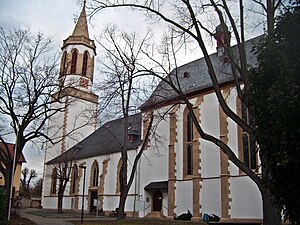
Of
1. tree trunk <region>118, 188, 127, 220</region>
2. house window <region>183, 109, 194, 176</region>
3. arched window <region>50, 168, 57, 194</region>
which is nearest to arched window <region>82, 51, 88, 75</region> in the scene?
arched window <region>50, 168, 57, 194</region>

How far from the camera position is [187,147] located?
2877cm

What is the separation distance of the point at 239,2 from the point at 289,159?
909cm

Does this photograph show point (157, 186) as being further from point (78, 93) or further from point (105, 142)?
point (78, 93)

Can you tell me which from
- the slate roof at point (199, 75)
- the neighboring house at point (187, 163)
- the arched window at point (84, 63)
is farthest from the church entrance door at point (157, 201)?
the arched window at point (84, 63)

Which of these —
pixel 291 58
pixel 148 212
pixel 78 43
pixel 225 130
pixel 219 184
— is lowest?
pixel 148 212

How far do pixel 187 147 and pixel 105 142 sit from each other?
13.7 m

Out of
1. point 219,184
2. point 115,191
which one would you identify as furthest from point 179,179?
point 115,191

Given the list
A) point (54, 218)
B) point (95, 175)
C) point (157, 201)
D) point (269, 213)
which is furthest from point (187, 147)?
point (269, 213)

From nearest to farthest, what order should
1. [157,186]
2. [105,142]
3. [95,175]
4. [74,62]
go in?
[157,186]
[95,175]
[105,142]
[74,62]

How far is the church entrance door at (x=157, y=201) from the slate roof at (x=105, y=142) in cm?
493

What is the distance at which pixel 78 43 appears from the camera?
155 feet

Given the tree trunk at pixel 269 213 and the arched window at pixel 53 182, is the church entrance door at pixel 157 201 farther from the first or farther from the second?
the tree trunk at pixel 269 213

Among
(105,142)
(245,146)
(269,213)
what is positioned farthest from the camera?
(105,142)

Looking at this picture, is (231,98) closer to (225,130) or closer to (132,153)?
(225,130)
